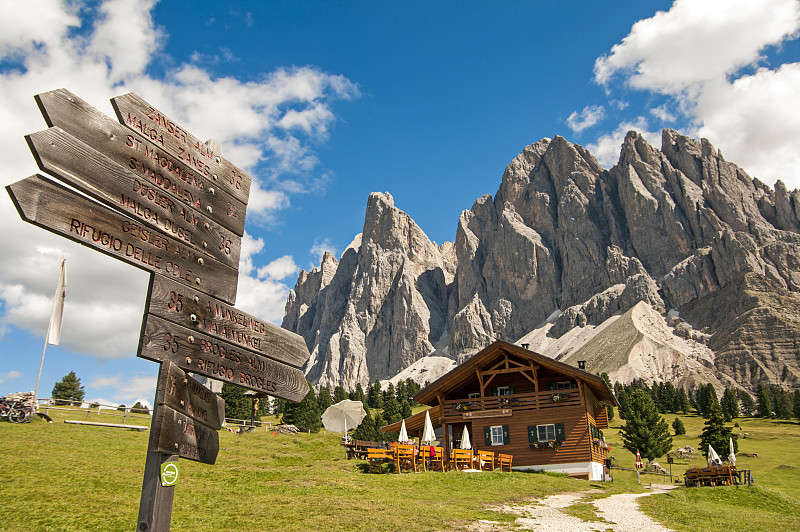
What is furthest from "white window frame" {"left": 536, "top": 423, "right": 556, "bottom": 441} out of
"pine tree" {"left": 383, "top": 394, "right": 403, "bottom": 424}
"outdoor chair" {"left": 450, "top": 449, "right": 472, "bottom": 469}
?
"pine tree" {"left": 383, "top": 394, "right": 403, "bottom": 424}

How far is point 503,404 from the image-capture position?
32.6m

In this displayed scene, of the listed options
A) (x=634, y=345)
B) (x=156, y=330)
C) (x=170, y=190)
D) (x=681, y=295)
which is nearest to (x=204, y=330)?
(x=156, y=330)

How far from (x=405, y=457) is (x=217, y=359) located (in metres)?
21.1

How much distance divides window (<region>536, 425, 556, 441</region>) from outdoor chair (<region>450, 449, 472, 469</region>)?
7528mm

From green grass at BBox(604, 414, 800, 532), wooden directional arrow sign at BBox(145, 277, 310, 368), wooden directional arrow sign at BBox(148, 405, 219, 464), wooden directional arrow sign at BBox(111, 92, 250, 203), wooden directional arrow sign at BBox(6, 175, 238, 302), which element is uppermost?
wooden directional arrow sign at BBox(111, 92, 250, 203)

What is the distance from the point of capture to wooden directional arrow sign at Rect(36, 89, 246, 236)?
4184 mm

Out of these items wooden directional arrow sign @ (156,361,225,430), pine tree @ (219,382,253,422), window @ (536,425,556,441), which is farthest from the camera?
pine tree @ (219,382,253,422)

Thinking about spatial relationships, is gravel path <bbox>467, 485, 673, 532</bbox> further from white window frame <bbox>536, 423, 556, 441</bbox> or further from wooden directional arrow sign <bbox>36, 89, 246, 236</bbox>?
white window frame <bbox>536, 423, 556, 441</bbox>

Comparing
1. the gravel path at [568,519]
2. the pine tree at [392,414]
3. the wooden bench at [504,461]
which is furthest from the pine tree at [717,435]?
the gravel path at [568,519]

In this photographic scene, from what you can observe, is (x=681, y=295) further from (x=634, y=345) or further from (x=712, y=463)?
(x=712, y=463)

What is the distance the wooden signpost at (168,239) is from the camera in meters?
4.05

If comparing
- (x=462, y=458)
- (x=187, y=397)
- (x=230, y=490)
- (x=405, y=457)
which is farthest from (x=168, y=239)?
(x=462, y=458)

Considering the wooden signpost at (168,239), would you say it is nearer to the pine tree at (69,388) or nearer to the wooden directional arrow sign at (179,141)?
the wooden directional arrow sign at (179,141)

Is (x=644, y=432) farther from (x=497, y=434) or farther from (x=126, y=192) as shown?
(x=126, y=192)
